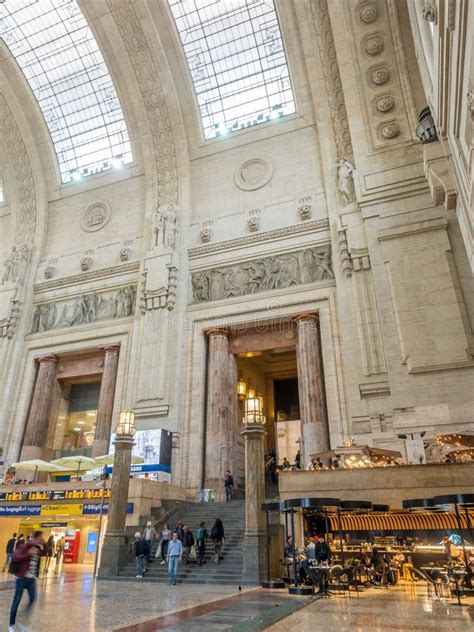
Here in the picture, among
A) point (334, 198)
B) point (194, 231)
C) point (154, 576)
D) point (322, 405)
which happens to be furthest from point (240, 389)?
point (154, 576)

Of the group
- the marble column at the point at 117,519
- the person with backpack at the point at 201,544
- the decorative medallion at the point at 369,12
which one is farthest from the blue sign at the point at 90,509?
the decorative medallion at the point at 369,12

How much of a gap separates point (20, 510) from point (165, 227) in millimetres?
12400

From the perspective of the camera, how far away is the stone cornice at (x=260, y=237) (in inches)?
735

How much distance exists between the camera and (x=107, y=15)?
66.4 ft

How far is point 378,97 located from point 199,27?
8988mm

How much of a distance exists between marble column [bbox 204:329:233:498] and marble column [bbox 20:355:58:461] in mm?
7640

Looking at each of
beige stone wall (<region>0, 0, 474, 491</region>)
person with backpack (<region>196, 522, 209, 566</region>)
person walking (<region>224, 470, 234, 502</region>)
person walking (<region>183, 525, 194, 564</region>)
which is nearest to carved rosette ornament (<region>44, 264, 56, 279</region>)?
beige stone wall (<region>0, 0, 474, 491</region>)

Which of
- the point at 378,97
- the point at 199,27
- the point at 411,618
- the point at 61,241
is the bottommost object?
the point at 411,618

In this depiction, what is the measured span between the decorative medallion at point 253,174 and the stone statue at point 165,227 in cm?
333

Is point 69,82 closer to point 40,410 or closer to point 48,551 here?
point 40,410

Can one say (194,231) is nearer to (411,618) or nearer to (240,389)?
(240,389)

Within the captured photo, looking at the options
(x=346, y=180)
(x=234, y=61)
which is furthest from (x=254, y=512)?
(x=234, y=61)

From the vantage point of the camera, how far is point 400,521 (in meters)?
10.5

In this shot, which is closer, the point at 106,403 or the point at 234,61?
the point at 106,403
